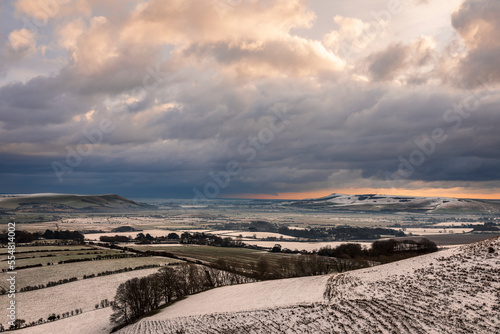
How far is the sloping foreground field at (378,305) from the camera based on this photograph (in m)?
30.5

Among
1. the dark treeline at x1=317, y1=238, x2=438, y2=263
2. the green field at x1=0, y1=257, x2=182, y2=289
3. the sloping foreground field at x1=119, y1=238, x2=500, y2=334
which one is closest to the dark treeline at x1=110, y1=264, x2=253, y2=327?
the sloping foreground field at x1=119, y1=238, x2=500, y2=334

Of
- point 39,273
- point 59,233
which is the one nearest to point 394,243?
point 39,273

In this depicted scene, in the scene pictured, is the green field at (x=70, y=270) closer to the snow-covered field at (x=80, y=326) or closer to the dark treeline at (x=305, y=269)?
the snow-covered field at (x=80, y=326)

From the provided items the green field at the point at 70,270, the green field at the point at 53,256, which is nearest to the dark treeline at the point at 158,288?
the green field at the point at 70,270

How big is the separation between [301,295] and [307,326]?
13104 millimetres

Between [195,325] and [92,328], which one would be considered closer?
[195,325]

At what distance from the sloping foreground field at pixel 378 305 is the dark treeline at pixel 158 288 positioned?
11.9 metres

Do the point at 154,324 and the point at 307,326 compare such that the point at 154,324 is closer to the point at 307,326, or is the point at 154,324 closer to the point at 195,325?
the point at 195,325

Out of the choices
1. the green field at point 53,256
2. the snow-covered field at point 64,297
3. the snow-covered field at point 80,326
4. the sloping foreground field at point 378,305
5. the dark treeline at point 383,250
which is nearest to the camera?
the sloping foreground field at point 378,305

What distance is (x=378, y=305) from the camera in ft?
117

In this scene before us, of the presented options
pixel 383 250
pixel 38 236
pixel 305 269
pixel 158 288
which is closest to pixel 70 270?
pixel 158 288

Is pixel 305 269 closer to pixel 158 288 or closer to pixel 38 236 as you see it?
pixel 158 288

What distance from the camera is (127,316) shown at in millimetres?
64000

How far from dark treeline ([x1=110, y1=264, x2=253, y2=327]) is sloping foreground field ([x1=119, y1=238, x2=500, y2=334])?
39.2ft
